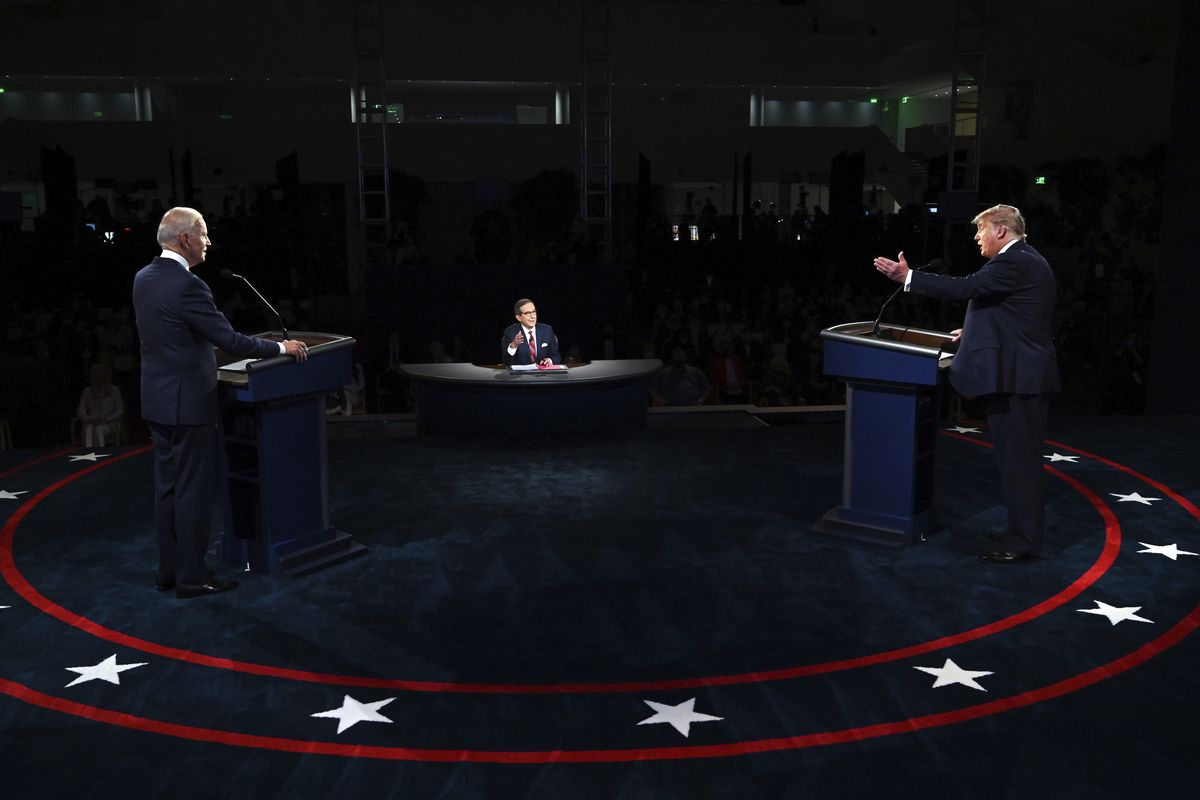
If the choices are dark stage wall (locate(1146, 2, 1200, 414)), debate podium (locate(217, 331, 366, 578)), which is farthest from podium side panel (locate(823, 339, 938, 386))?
dark stage wall (locate(1146, 2, 1200, 414))

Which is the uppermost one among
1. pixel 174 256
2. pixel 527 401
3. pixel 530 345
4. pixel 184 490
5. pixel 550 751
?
pixel 174 256

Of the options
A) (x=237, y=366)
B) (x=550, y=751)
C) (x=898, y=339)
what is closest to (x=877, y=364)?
(x=898, y=339)

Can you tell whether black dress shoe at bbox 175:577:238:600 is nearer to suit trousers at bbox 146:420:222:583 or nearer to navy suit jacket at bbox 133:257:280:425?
suit trousers at bbox 146:420:222:583

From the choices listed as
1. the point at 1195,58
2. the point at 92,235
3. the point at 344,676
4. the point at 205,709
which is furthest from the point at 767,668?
the point at 92,235

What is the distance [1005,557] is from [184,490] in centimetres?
335

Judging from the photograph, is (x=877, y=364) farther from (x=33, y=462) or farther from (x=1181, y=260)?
(x=33, y=462)

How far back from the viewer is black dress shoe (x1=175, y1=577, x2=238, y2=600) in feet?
12.9

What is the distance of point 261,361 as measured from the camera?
158 inches

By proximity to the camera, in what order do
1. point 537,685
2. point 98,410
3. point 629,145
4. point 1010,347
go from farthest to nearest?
1. point 629,145
2. point 98,410
3. point 1010,347
4. point 537,685

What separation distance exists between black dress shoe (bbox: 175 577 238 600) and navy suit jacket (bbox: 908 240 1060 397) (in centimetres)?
304

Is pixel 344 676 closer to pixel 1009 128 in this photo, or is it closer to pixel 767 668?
pixel 767 668

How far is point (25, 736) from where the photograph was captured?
2.87 m

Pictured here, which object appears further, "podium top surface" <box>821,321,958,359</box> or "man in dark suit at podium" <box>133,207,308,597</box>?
"podium top surface" <box>821,321,958,359</box>

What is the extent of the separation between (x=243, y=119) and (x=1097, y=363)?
13.7 m
